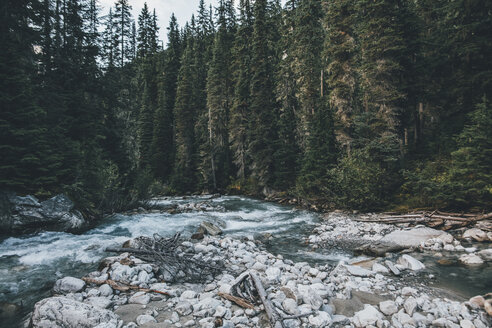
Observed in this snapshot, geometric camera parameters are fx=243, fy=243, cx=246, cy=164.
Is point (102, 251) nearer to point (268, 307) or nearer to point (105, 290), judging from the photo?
point (105, 290)

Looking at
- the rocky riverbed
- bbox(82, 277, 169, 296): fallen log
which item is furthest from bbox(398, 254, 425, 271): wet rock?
bbox(82, 277, 169, 296): fallen log

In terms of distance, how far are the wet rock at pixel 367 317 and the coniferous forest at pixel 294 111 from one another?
976 centimetres

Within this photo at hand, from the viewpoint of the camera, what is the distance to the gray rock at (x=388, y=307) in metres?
4.62

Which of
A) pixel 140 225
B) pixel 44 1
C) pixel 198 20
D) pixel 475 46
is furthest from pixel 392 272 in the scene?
pixel 198 20

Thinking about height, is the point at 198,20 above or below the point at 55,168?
above

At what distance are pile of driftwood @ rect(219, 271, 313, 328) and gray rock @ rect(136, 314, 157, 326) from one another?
4.48 ft

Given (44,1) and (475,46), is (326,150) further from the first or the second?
(44,1)

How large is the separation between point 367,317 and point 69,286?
6111 millimetres

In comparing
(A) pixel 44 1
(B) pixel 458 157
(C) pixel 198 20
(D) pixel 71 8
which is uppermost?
(C) pixel 198 20

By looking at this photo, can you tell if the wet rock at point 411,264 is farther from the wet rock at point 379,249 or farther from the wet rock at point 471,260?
the wet rock at point 471,260

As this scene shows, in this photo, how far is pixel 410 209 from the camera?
1313cm

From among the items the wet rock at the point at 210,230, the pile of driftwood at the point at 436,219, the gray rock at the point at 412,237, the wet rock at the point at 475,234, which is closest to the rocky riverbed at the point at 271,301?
the gray rock at the point at 412,237

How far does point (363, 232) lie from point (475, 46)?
13.2 meters

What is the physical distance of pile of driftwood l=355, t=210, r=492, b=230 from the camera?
Answer: 1016 centimetres
